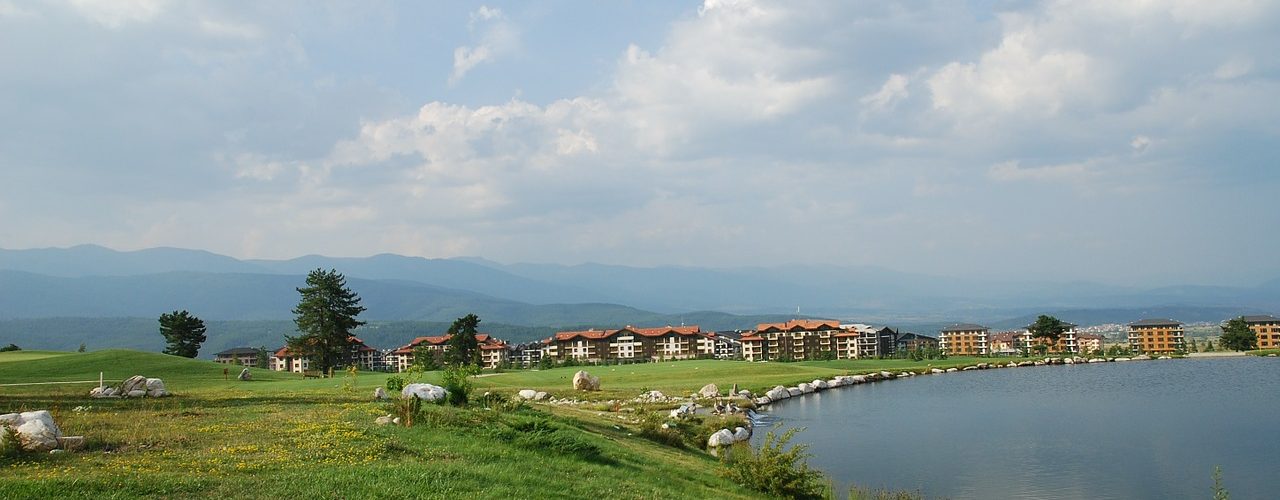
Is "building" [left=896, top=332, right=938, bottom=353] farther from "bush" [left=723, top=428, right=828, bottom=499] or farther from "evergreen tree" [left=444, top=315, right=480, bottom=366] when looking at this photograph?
"bush" [left=723, top=428, right=828, bottom=499]

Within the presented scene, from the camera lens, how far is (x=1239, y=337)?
12525 cm

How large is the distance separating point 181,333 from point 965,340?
14395cm

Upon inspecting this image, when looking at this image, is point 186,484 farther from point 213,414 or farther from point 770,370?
point 770,370

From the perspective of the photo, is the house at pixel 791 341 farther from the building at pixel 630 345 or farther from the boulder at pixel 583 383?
the boulder at pixel 583 383

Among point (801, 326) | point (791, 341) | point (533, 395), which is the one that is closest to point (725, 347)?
point (791, 341)

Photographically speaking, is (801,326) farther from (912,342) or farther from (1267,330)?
(1267,330)

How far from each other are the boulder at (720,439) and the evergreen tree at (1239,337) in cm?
12868

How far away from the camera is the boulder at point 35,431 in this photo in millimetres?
14250

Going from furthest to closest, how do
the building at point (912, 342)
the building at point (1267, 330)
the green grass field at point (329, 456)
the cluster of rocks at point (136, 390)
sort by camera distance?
the building at point (912, 342) < the building at point (1267, 330) < the cluster of rocks at point (136, 390) < the green grass field at point (329, 456)

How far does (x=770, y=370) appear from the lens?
80.0 meters

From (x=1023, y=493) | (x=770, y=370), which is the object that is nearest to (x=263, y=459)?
(x=1023, y=493)

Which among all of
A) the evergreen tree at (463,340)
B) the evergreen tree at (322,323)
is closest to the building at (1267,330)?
the evergreen tree at (463,340)

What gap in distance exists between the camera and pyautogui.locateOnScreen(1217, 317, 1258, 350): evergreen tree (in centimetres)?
12525

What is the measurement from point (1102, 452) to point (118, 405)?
35.7m
